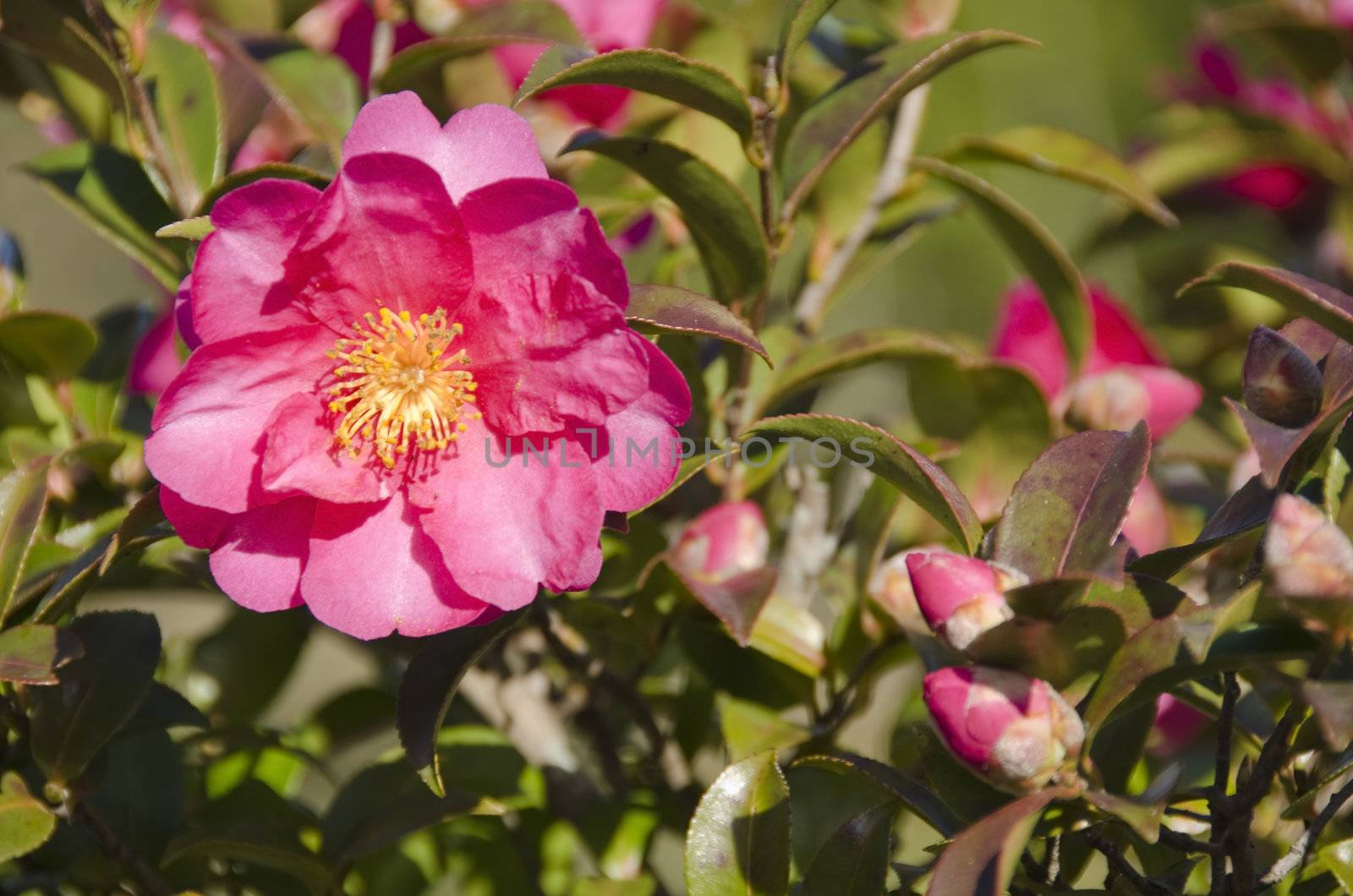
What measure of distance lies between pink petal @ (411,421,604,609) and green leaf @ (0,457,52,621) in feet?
0.75

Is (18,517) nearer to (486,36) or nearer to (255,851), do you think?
(255,851)

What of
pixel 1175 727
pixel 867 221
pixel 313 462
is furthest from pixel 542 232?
pixel 1175 727

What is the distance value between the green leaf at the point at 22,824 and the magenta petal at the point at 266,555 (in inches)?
7.0

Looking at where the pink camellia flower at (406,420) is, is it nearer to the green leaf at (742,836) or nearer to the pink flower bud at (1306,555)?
the green leaf at (742,836)

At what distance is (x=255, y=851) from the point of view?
0.83 meters

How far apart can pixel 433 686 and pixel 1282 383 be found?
483 millimetres

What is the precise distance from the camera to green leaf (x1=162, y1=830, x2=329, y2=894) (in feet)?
2.68

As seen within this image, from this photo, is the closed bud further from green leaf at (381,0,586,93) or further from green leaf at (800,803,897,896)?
green leaf at (381,0,586,93)

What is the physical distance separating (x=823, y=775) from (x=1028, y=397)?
0.36 metres

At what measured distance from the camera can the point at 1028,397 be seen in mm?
1054

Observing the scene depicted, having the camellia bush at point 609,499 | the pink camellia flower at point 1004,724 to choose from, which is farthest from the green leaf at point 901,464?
the pink camellia flower at point 1004,724

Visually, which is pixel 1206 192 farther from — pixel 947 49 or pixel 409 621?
pixel 409 621

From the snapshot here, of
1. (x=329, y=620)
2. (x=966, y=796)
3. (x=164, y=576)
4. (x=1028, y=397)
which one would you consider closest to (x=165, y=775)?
(x=164, y=576)

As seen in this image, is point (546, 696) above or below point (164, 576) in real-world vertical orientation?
below
